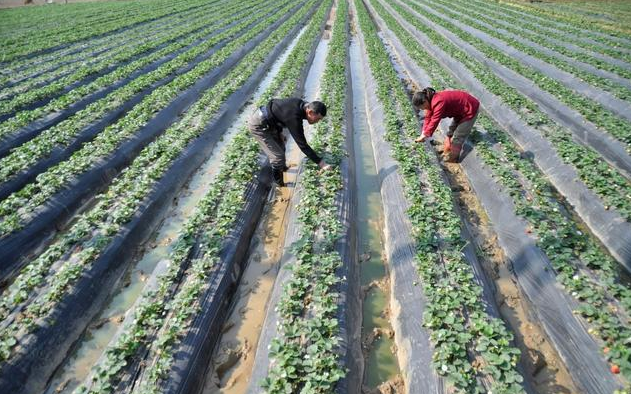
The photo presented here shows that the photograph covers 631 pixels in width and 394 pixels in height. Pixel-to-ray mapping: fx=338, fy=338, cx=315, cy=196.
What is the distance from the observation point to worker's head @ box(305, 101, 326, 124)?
537 centimetres

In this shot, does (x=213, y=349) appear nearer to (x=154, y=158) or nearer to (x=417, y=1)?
(x=154, y=158)

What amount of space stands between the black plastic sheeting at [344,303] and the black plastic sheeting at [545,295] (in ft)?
5.87

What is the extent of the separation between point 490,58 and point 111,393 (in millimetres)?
17019

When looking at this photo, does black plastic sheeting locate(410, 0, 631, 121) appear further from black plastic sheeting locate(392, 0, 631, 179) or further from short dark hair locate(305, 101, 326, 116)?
Answer: short dark hair locate(305, 101, 326, 116)

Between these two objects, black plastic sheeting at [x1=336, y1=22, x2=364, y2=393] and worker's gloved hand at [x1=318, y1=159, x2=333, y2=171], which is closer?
black plastic sheeting at [x1=336, y1=22, x2=364, y2=393]

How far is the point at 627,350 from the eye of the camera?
3.37 metres

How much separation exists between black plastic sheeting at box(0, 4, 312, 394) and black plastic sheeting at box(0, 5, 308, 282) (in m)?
1.47

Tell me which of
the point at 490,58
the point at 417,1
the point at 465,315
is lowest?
the point at 417,1

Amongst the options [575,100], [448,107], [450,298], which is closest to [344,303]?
[450,298]

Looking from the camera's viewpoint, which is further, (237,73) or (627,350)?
(237,73)

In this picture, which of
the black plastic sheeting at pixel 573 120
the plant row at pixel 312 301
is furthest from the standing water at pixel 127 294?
the black plastic sheeting at pixel 573 120

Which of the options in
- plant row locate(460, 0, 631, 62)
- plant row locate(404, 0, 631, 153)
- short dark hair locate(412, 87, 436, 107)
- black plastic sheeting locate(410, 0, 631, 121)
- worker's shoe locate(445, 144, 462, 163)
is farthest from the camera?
plant row locate(460, 0, 631, 62)

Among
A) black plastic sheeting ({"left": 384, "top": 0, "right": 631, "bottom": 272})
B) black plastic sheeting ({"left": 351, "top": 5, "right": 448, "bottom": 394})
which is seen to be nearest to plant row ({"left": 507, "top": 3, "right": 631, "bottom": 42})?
black plastic sheeting ({"left": 384, "top": 0, "right": 631, "bottom": 272})

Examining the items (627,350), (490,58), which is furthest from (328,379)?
(490,58)
